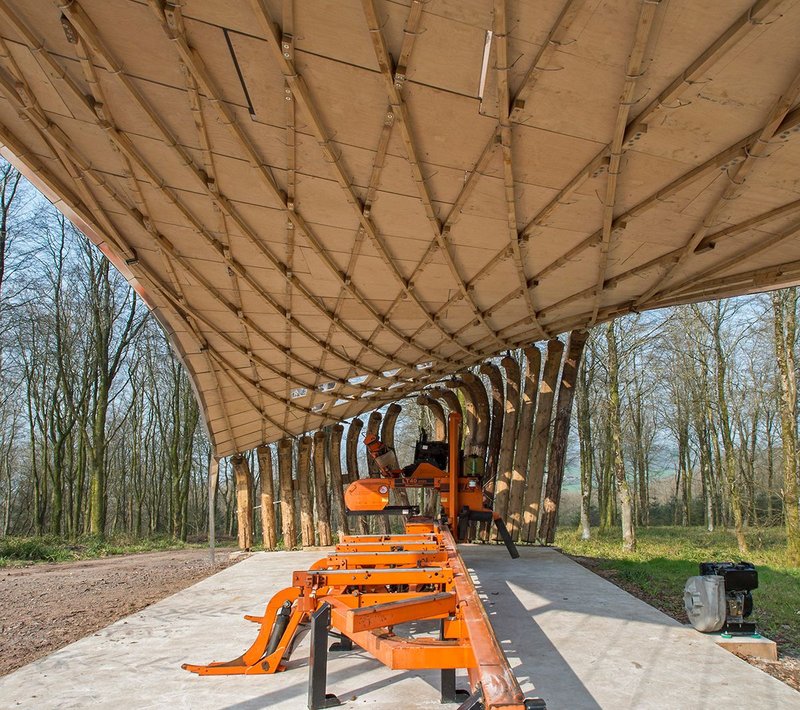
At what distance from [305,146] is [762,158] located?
3.68m

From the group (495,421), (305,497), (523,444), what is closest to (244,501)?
(305,497)

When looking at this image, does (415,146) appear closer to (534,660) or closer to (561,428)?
(534,660)

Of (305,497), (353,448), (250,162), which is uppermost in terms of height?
(250,162)

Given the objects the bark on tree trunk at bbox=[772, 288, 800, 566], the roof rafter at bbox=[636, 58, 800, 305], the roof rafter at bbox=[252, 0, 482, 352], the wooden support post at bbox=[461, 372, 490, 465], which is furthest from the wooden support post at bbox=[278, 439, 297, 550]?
the bark on tree trunk at bbox=[772, 288, 800, 566]

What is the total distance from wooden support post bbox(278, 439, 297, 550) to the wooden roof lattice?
6.01 meters

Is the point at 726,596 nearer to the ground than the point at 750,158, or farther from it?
nearer to the ground

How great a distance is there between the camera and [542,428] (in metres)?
11.4

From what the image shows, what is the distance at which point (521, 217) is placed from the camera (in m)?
6.25

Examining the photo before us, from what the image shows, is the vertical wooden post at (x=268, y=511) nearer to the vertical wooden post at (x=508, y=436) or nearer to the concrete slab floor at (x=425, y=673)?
the vertical wooden post at (x=508, y=436)

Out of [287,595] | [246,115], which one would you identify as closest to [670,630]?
[287,595]

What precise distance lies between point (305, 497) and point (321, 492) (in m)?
0.47

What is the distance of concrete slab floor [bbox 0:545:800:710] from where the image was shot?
4098 mm

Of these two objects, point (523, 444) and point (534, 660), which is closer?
point (534, 660)

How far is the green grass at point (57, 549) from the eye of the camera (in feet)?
50.9
